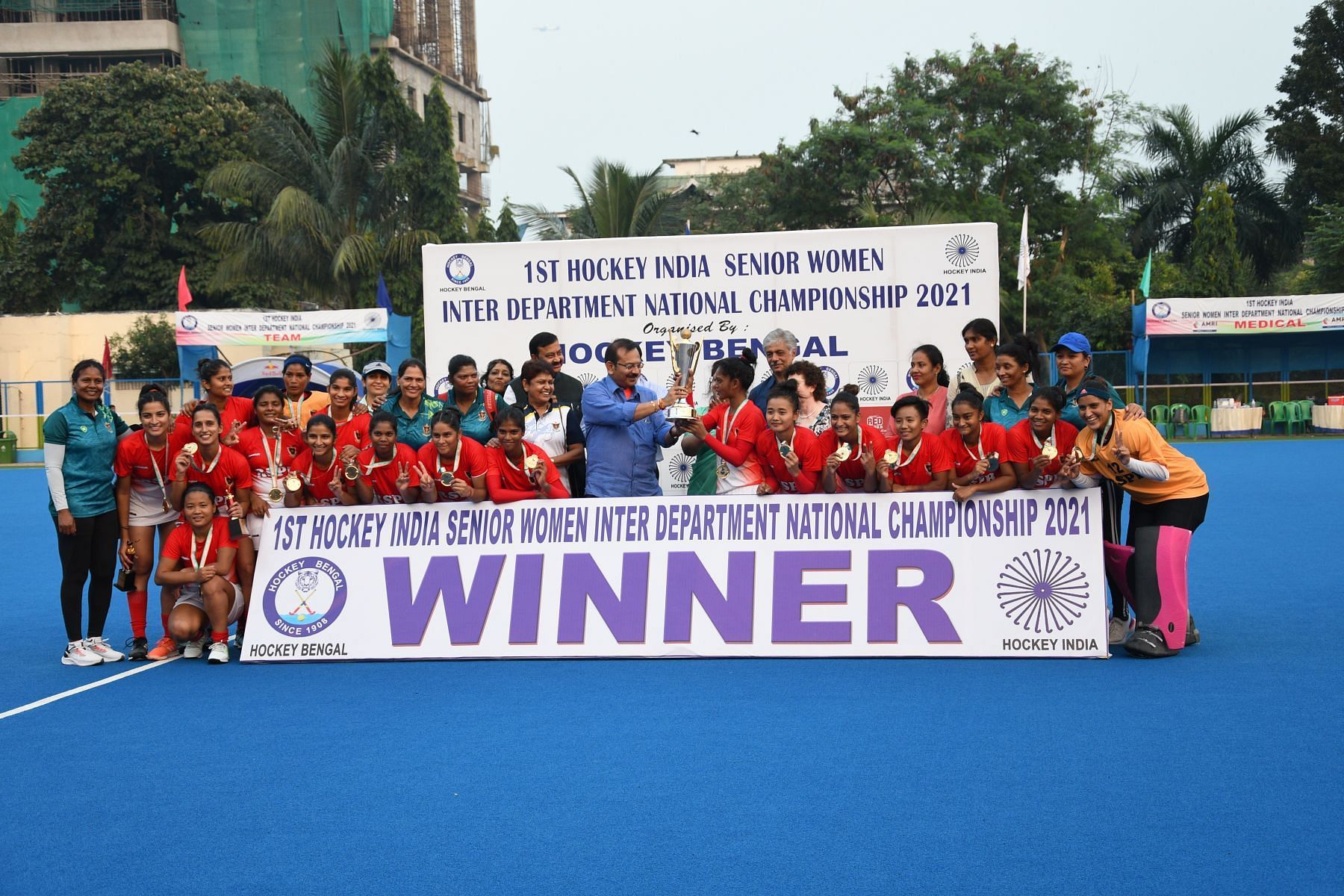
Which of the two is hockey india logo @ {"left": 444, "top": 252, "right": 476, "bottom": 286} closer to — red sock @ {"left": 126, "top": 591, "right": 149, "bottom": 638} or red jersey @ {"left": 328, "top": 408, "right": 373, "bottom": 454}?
red jersey @ {"left": 328, "top": 408, "right": 373, "bottom": 454}

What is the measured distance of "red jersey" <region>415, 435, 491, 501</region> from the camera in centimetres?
795

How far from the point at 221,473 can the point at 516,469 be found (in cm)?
182

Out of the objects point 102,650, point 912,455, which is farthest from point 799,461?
point 102,650

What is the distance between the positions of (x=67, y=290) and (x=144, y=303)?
308 cm

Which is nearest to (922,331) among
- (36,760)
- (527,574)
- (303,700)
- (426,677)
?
(527,574)

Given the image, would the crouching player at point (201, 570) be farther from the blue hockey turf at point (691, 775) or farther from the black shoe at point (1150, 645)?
the black shoe at point (1150, 645)

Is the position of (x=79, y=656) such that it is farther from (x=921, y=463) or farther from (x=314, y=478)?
(x=921, y=463)

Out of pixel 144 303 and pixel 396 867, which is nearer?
pixel 396 867

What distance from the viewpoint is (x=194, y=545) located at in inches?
312

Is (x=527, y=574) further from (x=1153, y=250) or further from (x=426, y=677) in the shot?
(x=1153, y=250)

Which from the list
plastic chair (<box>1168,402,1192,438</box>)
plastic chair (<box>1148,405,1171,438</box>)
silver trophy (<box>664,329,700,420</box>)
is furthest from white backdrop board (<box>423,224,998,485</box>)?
A: plastic chair (<box>1168,402,1192,438</box>)

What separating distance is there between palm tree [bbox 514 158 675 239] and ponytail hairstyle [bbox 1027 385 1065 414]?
2319cm

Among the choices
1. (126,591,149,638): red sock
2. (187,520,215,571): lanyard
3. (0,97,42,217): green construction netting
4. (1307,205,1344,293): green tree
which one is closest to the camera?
(187,520,215,571): lanyard

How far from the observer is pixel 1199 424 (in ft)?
100
